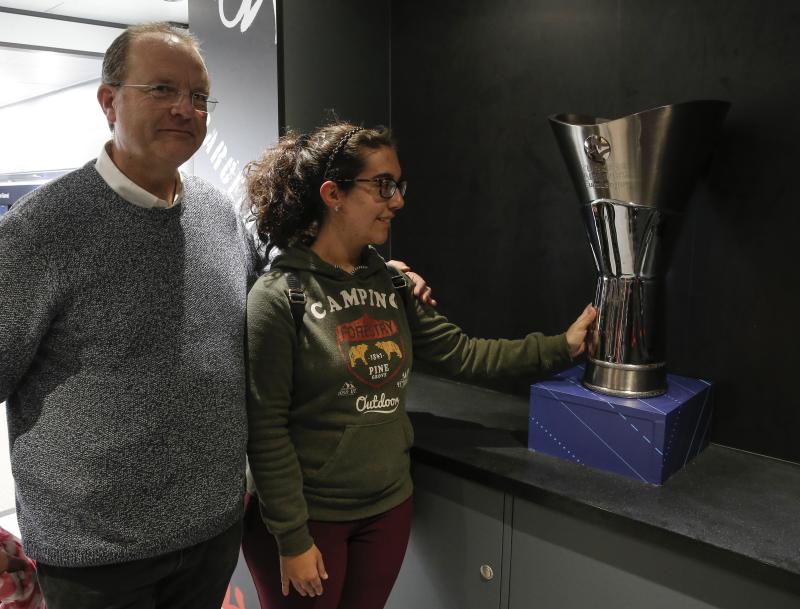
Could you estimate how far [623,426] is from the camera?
4.29 ft

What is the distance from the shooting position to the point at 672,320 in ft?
5.07

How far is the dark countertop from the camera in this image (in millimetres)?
1088

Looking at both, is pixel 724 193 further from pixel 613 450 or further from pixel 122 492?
pixel 122 492

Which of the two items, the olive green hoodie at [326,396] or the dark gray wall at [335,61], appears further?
the dark gray wall at [335,61]

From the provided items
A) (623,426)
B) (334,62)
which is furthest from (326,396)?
(334,62)

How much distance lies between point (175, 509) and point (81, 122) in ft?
17.4

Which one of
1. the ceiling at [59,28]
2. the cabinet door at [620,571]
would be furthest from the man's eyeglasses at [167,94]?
the ceiling at [59,28]

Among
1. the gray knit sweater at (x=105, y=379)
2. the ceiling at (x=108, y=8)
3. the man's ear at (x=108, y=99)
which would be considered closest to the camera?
the gray knit sweater at (x=105, y=379)

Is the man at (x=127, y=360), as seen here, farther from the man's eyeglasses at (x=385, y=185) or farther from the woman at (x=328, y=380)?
the man's eyeglasses at (x=385, y=185)

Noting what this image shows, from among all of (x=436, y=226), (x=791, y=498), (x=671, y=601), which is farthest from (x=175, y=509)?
(x=436, y=226)

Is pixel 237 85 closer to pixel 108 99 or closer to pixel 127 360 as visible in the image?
pixel 108 99

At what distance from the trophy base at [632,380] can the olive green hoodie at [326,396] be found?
1.39 feet

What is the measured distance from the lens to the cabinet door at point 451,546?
1373 mm

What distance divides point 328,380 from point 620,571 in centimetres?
62
